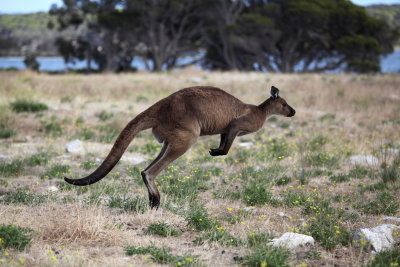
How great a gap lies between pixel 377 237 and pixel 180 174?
356 cm

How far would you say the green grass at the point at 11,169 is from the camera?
7.34 metres

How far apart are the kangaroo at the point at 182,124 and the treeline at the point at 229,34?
30423mm

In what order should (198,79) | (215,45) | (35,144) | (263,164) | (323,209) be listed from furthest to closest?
(215,45)
(198,79)
(35,144)
(263,164)
(323,209)

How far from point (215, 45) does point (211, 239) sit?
126ft

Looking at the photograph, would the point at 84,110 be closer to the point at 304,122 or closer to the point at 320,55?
the point at 304,122

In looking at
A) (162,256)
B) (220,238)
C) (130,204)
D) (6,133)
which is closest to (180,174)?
(130,204)

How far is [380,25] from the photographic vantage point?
3553 cm

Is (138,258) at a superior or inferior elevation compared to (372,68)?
inferior

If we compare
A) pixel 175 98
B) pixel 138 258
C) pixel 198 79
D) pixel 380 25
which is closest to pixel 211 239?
pixel 138 258

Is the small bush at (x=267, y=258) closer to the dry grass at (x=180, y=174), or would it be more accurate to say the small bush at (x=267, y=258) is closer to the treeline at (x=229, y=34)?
the dry grass at (x=180, y=174)

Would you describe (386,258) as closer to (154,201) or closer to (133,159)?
(154,201)

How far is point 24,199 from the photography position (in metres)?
5.86

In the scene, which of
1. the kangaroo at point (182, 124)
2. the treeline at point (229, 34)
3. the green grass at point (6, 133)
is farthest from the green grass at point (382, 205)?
the treeline at point (229, 34)

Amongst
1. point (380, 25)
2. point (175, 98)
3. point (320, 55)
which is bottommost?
point (175, 98)
